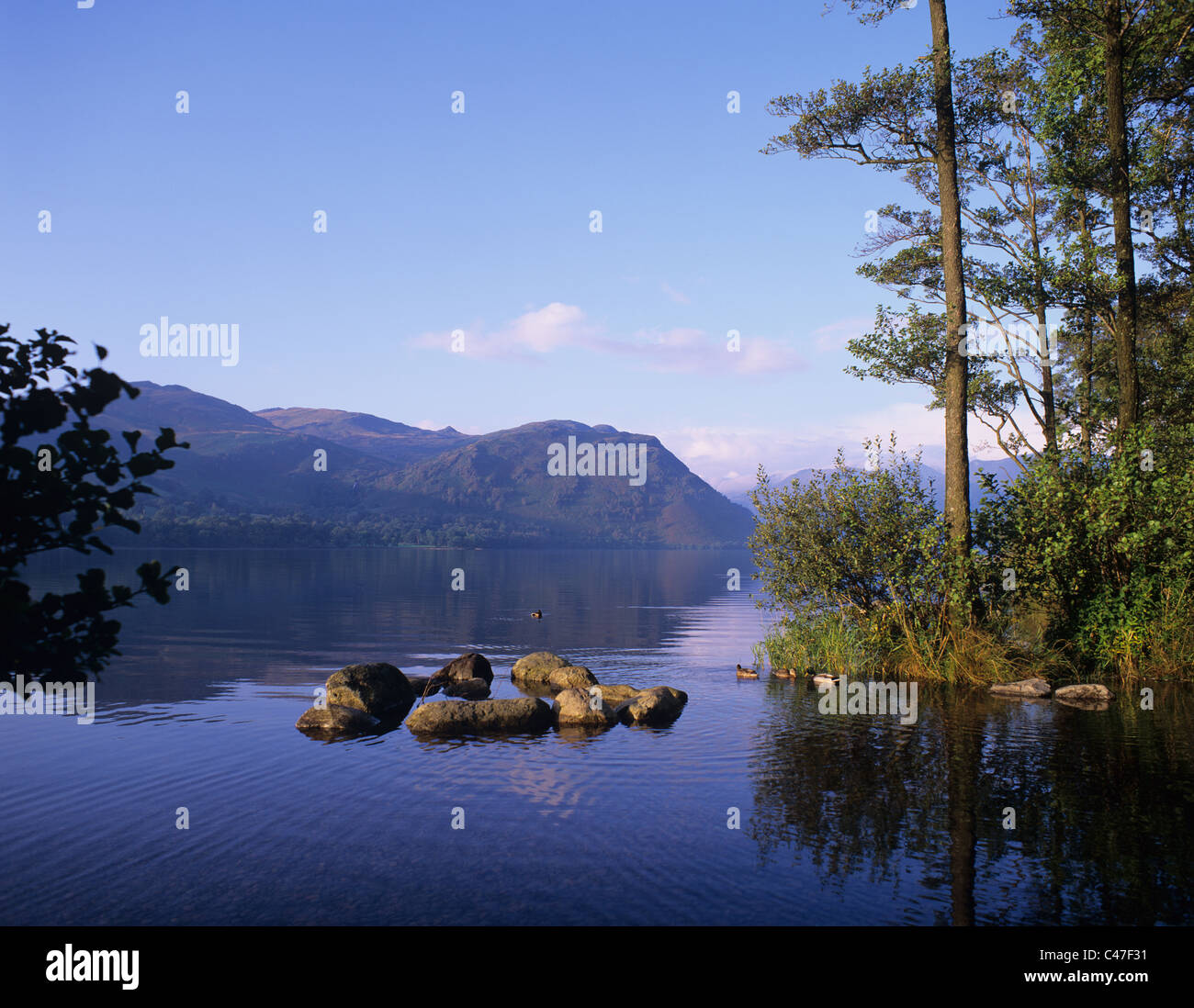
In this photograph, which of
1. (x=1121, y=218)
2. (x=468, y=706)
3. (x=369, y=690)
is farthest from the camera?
(x=1121, y=218)

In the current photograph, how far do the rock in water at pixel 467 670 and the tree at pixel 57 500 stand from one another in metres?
18.5

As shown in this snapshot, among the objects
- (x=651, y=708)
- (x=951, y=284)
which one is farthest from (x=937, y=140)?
(x=651, y=708)

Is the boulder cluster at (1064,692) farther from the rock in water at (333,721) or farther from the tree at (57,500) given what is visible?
the tree at (57,500)

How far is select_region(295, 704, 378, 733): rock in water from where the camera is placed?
18.8 metres

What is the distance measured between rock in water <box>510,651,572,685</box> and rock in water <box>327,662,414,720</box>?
16.8 ft

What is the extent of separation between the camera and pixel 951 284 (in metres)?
24.0

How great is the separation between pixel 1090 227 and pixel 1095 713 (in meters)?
19.8

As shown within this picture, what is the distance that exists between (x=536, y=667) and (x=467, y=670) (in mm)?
2375

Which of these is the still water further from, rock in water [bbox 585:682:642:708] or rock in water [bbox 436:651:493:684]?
rock in water [bbox 585:682:642:708]

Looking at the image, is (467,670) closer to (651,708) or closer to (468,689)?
(468,689)

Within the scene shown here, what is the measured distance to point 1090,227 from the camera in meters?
31.0

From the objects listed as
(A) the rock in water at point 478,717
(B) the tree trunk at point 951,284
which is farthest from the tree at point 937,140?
(A) the rock in water at point 478,717

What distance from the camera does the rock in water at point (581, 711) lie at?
19609 mm
